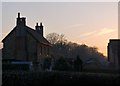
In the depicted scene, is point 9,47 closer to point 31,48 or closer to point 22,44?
point 22,44

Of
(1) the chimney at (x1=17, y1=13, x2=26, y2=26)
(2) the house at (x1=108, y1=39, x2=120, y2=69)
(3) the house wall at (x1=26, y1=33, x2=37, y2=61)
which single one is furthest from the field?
(2) the house at (x1=108, y1=39, x2=120, y2=69)

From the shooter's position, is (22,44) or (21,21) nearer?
→ (21,21)

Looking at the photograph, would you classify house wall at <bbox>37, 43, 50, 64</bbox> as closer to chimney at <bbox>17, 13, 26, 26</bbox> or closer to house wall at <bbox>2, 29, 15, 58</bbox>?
house wall at <bbox>2, 29, 15, 58</bbox>

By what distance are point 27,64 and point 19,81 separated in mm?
22946

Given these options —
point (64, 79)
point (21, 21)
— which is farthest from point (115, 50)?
point (64, 79)

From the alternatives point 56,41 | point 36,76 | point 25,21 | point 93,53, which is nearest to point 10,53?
point 25,21

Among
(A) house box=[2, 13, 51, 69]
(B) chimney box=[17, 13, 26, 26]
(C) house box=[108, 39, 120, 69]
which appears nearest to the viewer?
(B) chimney box=[17, 13, 26, 26]

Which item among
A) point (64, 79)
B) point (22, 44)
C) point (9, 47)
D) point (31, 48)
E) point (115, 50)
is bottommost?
point (64, 79)

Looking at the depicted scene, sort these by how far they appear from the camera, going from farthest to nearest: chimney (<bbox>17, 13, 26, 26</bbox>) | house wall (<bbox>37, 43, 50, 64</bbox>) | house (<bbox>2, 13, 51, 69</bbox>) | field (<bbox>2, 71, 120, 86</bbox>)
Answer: house wall (<bbox>37, 43, 50, 64</bbox>) < house (<bbox>2, 13, 51, 69</bbox>) < chimney (<bbox>17, 13, 26, 26</bbox>) < field (<bbox>2, 71, 120, 86</bbox>)

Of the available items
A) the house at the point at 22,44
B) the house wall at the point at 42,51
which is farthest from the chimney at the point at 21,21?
the house wall at the point at 42,51

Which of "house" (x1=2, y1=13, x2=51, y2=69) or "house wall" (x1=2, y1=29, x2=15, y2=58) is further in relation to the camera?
"house wall" (x1=2, y1=29, x2=15, y2=58)

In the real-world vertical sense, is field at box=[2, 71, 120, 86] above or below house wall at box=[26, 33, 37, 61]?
below

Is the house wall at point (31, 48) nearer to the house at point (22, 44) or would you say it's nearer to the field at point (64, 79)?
the house at point (22, 44)

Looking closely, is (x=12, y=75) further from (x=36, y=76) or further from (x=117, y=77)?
(x=117, y=77)
